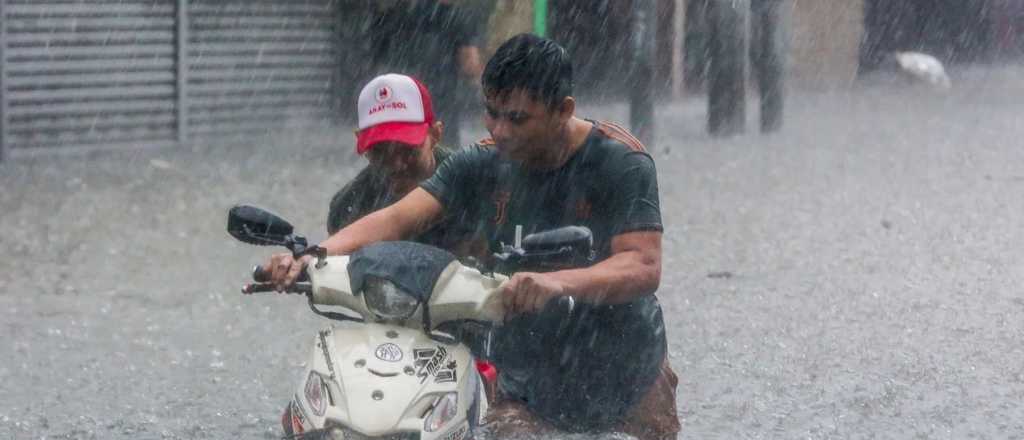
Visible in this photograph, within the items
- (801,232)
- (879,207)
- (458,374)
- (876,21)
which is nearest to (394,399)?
(458,374)

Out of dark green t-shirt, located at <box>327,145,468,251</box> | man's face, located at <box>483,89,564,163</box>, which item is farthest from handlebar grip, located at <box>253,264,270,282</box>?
dark green t-shirt, located at <box>327,145,468,251</box>

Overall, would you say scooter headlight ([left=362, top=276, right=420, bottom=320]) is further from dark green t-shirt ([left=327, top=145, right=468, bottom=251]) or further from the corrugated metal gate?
the corrugated metal gate

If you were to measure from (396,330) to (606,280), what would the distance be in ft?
1.97

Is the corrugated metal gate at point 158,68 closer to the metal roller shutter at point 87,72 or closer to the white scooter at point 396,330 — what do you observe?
the metal roller shutter at point 87,72

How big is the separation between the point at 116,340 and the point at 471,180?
3140 mm

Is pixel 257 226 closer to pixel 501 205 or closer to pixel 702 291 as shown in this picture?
pixel 501 205

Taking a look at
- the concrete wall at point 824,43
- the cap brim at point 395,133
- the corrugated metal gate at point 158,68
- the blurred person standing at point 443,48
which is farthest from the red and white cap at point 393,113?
the concrete wall at point 824,43

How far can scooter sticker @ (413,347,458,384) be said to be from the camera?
3611mm

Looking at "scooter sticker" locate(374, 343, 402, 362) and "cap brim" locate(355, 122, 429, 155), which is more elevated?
"scooter sticker" locate(374, 343, 402, 362)

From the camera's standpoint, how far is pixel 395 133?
5020 mm

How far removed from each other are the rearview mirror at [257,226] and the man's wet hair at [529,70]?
0.68 m

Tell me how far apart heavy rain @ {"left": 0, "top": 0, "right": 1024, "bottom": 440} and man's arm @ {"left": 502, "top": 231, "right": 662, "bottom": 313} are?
54 centimetres

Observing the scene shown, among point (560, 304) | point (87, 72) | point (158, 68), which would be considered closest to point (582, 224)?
point (560, 304)

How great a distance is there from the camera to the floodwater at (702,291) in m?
6.15
